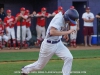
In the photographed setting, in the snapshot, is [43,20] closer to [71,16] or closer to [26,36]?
[26,36]

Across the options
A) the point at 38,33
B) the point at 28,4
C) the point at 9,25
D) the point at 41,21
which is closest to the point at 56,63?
the point at 38,33

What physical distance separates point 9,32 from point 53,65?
6.41 metres

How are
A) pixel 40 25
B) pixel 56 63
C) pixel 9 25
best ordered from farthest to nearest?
pixel 40 25 < pixel 9 25 < pixel 56 63

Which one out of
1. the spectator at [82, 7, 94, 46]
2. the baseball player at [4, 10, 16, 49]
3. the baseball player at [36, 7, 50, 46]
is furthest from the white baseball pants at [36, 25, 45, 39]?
the spectator at [82, 7, 94, 46]

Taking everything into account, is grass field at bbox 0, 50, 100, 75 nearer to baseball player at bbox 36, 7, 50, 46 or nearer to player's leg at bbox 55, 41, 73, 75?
player's leg at bbox 55, 41, 73, 75

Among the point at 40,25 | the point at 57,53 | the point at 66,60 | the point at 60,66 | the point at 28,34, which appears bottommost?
the point at 60,66

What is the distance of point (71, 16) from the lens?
863 cm

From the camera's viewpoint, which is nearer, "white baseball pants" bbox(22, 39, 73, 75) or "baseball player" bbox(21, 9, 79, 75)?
"baseball player" bbox(21, 9, 79, 75)

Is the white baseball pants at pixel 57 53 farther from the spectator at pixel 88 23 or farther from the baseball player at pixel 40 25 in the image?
the spectator at pixel 88 23

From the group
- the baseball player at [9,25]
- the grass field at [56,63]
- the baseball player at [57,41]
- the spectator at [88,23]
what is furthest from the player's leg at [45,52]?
the spectator at [88,23]

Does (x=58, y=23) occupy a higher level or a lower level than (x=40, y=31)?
higher

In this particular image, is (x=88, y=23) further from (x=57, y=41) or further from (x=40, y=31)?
(x=57, y=41)

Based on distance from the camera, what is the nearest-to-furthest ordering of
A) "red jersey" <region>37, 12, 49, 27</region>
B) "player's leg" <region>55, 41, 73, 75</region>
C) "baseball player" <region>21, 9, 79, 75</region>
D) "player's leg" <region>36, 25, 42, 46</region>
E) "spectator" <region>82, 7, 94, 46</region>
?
"baseball player" <region>21, 9, 79, 75</region> < "player's leg" <region>55, 41, 73, 75</region> < "player's leg" <region>36, 25, 42, 46</region> < "red jersey" <region>37, 12, 49, 27</region> < "spectator" <region>82, 7, 94, 46</region>

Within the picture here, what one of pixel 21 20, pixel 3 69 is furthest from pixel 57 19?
pixel 21 20
